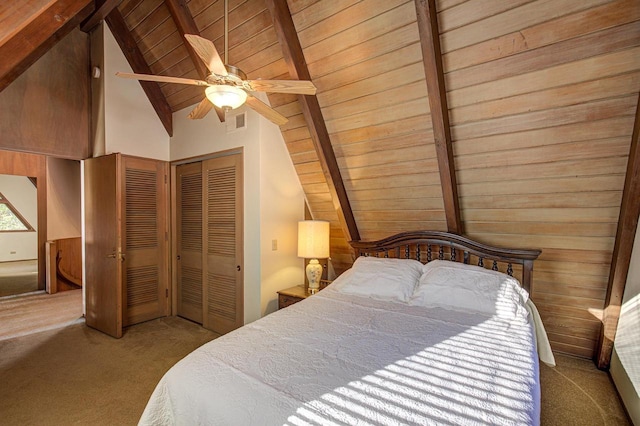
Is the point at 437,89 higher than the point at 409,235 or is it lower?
higher

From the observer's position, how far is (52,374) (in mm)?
2578

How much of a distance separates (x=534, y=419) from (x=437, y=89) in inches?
74.2

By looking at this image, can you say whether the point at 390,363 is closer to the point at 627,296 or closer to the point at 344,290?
the point at 344,290

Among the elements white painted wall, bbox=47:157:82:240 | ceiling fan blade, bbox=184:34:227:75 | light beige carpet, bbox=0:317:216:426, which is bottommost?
light beige carpet, bbox=0:317:216:426

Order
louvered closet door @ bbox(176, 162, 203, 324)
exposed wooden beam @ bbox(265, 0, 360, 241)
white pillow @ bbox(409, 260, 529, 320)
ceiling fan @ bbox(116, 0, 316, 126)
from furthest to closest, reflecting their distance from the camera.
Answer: louvered closet door @ bbox(176, 162, 203, 324) < exposed wooden beam @ bbox(265, 0, 360, 241) < white pillow @ bbox(409, 260, 529, 320) < ceiling fan @ bbox(116, 0, 316, 126)

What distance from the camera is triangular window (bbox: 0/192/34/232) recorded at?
683cm

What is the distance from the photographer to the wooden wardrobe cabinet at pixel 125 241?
3.27m

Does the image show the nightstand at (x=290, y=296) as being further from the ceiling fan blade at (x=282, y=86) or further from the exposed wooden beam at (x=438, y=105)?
the ceiling fan blade at (x=282, y=86)

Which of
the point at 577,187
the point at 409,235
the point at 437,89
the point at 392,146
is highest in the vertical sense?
the point at 437,89

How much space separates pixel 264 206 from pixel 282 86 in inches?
57.8

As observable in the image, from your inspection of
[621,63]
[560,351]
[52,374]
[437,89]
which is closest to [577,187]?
[621,63]

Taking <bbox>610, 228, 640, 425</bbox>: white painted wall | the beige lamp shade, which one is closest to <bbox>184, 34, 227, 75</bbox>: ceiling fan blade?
the beige lamp shade

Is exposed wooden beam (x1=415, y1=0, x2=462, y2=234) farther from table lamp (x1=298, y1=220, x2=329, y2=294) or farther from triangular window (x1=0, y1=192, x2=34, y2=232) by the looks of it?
triangular window (x1=0, y1=192, x2=34, y2=232)

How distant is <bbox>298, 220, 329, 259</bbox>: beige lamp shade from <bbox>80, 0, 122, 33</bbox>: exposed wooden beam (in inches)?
116
